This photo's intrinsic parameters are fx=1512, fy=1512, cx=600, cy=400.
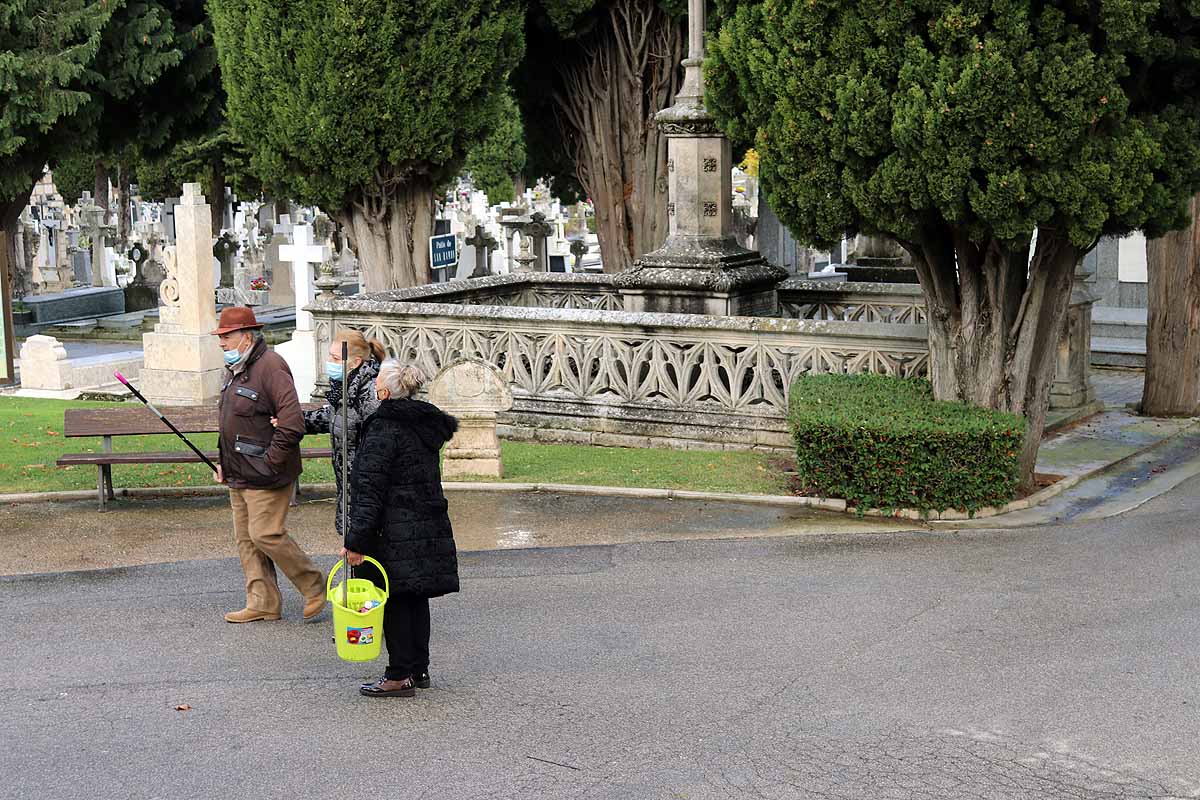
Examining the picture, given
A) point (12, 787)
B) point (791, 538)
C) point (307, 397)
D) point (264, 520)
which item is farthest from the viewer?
point (307, 397)

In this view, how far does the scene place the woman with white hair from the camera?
7.05 meters

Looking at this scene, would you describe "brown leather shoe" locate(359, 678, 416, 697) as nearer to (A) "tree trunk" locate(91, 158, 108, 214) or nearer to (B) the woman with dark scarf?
(B) the woman with dark scarf

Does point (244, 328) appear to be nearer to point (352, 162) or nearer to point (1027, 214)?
point (1027, 214)

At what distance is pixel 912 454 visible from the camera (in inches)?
440

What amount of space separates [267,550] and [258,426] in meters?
0.68

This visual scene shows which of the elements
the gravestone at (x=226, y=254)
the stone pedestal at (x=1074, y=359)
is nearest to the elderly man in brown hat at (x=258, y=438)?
the stone pedestal at (x=1074, y=359)

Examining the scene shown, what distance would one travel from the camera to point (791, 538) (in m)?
10.6

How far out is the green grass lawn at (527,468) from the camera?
1232 cm

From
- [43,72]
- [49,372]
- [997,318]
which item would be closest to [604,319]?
[997,318]

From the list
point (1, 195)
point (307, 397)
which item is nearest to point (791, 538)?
point (307, 397)

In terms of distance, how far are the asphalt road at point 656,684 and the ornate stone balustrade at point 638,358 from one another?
368 centimetres

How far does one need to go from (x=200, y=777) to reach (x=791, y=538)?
5.31 meters

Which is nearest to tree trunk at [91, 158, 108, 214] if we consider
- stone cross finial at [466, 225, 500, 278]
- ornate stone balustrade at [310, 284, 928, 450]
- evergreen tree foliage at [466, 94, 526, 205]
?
evergreen tree foliage at [466, 94, 526, 205]

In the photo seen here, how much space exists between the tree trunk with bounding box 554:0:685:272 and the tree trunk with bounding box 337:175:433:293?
2.87 meters
